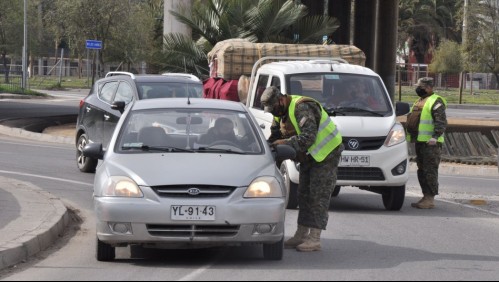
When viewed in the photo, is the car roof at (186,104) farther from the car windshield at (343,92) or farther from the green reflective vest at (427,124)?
the green reflective vest at (427,124)

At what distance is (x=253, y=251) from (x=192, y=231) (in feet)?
5.11

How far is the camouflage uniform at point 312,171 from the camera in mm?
11102

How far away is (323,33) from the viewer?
2952 centimetres

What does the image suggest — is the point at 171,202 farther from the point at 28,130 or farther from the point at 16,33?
the point at 16,33

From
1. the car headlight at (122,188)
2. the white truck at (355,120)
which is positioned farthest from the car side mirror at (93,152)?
the white truck at (355,120)

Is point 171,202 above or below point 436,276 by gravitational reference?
above

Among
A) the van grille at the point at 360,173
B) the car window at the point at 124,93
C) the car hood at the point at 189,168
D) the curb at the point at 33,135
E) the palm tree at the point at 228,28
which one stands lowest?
the curb at the point at 33,135

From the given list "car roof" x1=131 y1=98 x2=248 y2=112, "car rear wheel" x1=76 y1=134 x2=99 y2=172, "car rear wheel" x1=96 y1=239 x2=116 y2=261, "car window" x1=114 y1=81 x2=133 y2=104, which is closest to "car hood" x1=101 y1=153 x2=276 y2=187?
"car rear wheel" x1=96 y1=239 x2=116 y2=261

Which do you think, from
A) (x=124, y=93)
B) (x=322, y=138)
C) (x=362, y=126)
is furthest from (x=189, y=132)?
(x=124, y=93)

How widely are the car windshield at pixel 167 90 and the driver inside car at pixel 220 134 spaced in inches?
291

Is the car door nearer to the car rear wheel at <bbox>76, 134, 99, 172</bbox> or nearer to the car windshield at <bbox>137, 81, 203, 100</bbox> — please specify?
the car windshield at <bbox>137, 81, 203, 100</bbox>

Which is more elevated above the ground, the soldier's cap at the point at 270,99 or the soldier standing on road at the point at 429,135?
the soldier's cap at the point at 270,99

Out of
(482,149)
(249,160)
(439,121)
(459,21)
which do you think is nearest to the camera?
(249,160)

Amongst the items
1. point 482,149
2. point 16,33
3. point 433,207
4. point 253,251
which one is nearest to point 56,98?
point 16,33
